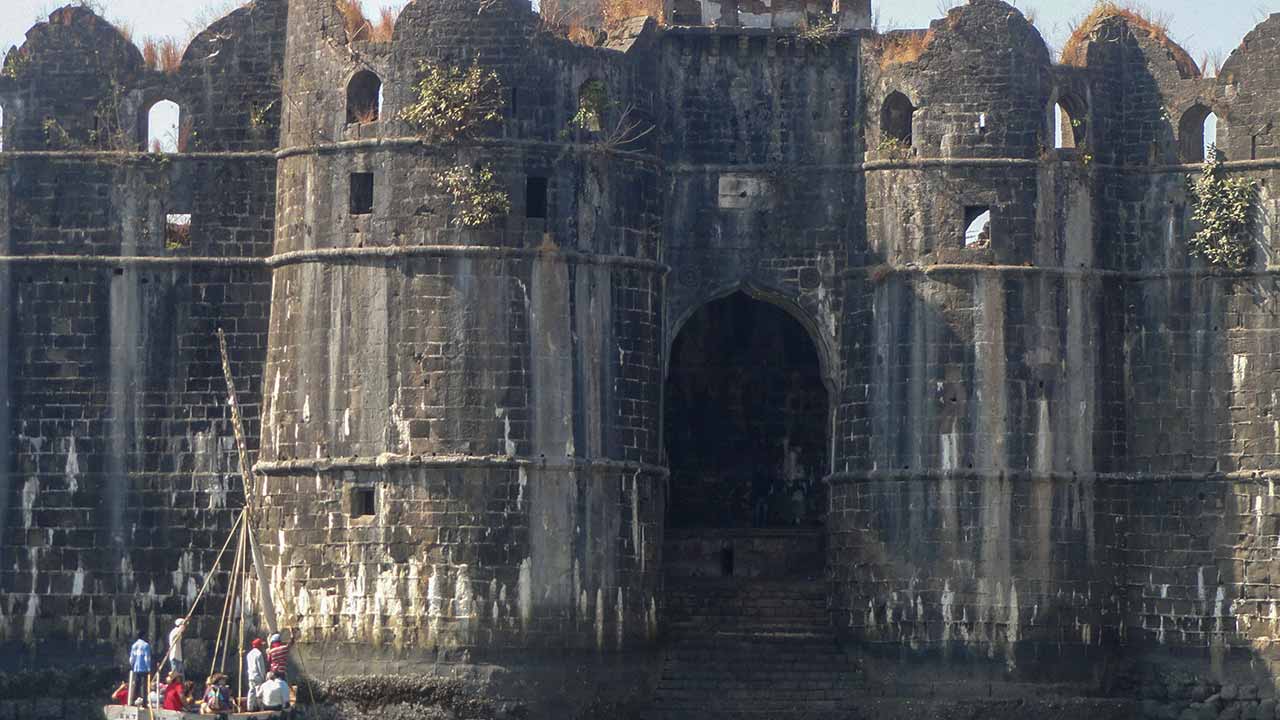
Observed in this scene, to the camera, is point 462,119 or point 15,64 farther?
point 15,64

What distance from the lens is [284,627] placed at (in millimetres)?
48625

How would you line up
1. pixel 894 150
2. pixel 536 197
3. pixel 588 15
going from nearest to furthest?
pixel 536 197, pixel 894 150, pixel 588 15

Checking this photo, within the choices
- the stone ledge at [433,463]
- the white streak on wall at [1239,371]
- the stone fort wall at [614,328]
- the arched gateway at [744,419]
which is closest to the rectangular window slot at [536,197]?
the stone fort wall at [614,328]

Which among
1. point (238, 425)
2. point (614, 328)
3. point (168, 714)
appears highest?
point (614, 328)

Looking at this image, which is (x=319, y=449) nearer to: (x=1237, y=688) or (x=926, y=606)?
(x=926, y=606)

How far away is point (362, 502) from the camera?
4828 cm

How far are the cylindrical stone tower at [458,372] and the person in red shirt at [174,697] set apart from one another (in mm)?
2381

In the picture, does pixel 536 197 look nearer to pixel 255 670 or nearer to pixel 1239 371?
pixel 255 670

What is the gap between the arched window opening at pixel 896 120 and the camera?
50438 mm

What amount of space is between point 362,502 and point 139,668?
159 inches

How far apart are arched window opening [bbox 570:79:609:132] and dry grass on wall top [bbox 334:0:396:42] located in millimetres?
3018

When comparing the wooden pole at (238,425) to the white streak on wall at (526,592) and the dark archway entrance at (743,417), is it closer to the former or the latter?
the white streak on wall at (526,592)

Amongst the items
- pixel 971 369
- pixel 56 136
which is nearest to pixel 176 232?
pixel 56 136

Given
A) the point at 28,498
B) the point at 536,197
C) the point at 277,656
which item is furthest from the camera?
the point at 28,498
